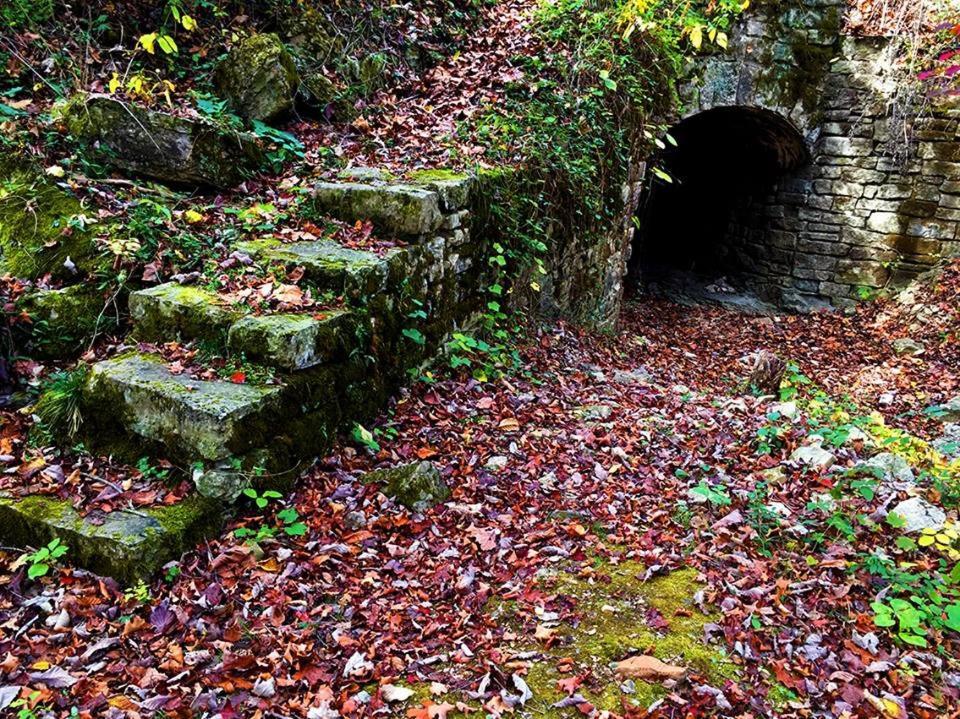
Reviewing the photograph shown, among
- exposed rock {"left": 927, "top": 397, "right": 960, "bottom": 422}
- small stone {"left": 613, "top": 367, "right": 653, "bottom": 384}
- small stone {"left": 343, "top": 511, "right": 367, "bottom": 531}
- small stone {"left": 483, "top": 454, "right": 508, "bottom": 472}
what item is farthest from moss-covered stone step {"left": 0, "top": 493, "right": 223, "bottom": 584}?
exposed rock {"left": 927, "top": 397, "right": 960, "bottom": 422}

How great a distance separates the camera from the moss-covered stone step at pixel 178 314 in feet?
10.9

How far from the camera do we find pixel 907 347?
7141mm

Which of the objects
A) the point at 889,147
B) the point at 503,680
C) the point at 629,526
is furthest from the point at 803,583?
the point at 889,147

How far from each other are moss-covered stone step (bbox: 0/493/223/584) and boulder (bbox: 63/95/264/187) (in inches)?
102

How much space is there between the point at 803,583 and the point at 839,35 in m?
7.97

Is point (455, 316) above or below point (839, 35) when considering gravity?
below

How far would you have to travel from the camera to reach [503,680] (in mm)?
2324

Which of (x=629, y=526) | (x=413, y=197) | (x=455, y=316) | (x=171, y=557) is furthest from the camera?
(x=455, y=316)

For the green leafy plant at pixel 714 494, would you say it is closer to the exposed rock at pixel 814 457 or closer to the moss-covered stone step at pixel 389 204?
the exposed rock at pixel 814 457

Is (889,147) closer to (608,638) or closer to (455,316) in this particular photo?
(455,316)

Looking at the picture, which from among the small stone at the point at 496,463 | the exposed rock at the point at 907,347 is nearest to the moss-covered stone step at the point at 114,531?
the small stone at the point at 496,463

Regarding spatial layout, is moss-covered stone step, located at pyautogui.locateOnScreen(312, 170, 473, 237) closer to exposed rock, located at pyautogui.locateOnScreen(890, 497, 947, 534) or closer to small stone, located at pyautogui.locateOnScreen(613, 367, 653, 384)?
small stone, located at pyautogui.locateOnScreen(613, 367, 653, 384)

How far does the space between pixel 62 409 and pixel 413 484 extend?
1.85 metres

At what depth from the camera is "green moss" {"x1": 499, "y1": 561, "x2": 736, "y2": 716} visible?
2283 millimetres
